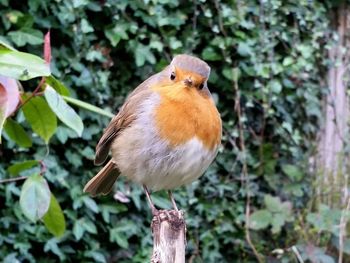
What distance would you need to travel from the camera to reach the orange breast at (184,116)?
97.4 inches

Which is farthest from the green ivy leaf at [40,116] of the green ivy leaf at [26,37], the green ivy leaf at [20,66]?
the green ivy leaf at [26,37]

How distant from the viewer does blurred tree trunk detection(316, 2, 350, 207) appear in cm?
507

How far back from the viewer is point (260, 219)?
4609mm

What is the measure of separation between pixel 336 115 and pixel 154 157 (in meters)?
2.98

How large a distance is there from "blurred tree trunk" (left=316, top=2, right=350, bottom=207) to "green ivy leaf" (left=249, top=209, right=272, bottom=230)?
1.89 feet

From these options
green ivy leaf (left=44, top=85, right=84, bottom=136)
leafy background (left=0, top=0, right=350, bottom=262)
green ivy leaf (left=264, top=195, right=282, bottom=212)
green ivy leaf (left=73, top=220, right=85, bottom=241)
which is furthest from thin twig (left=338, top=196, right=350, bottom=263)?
green ivy leaf (left=44, top=85, right=84, bottom=136)

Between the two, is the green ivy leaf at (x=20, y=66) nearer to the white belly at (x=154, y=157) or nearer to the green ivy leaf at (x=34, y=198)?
the green ivy leaf at (x=34, y=198)

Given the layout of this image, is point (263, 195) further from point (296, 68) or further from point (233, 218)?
point (296, 68)

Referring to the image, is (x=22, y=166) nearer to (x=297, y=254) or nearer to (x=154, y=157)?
(x=154, y=157)

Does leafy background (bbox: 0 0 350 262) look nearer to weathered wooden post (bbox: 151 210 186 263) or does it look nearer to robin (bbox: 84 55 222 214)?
robin (bbox: 84 55 222 214)

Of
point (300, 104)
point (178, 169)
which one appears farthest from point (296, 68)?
point (178, 169)

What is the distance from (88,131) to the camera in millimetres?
4082

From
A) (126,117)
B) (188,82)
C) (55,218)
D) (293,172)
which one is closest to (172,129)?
(188,82)

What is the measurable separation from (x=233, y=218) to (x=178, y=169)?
236cm
